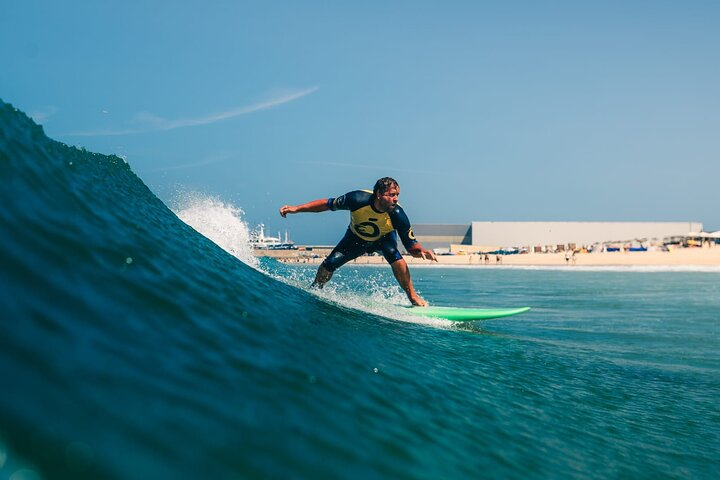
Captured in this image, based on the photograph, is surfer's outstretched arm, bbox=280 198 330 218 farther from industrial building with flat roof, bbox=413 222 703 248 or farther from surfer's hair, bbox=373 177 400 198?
industrial building with flat roof, bbox=413 222 703 248

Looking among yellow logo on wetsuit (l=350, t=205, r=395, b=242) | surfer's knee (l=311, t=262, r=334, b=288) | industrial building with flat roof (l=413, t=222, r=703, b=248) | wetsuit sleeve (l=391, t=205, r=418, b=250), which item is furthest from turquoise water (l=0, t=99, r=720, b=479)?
industrial building with flat roof (l=413, t=222, r=703, b=248)

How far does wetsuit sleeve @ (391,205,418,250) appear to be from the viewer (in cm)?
859

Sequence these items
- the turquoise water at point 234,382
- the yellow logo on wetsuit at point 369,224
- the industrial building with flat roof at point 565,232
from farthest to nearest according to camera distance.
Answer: the industrial building with flat roof at point 565,232, the yellow logo on wetsuit at point 369,224, the turquoise water at point 234,382

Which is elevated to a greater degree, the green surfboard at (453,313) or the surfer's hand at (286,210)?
the surfer's hand at (286,210)

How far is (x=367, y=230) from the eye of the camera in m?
8.84

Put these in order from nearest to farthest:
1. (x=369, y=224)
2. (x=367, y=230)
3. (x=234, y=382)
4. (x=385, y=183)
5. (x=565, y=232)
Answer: (x=234, y=382) < (x=385, y=183) < (x=369, y=224) < (x=367, y=230) < (x=565, y=232)

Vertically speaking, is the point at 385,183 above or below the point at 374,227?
above

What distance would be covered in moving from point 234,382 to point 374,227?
20.2ft

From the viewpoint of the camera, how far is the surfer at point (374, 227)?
810 centimetres

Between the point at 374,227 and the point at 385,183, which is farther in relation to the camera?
the point at 374,227

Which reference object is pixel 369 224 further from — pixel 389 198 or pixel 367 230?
pixel 389 198

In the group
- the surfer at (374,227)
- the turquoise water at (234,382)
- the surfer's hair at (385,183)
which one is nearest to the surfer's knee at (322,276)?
the surfer at (374,227)

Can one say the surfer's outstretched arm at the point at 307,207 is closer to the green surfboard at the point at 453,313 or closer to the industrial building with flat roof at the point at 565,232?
the green surfboard at the point at 453,313

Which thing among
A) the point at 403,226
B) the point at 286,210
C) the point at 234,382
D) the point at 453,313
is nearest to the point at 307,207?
the point at 286,210
